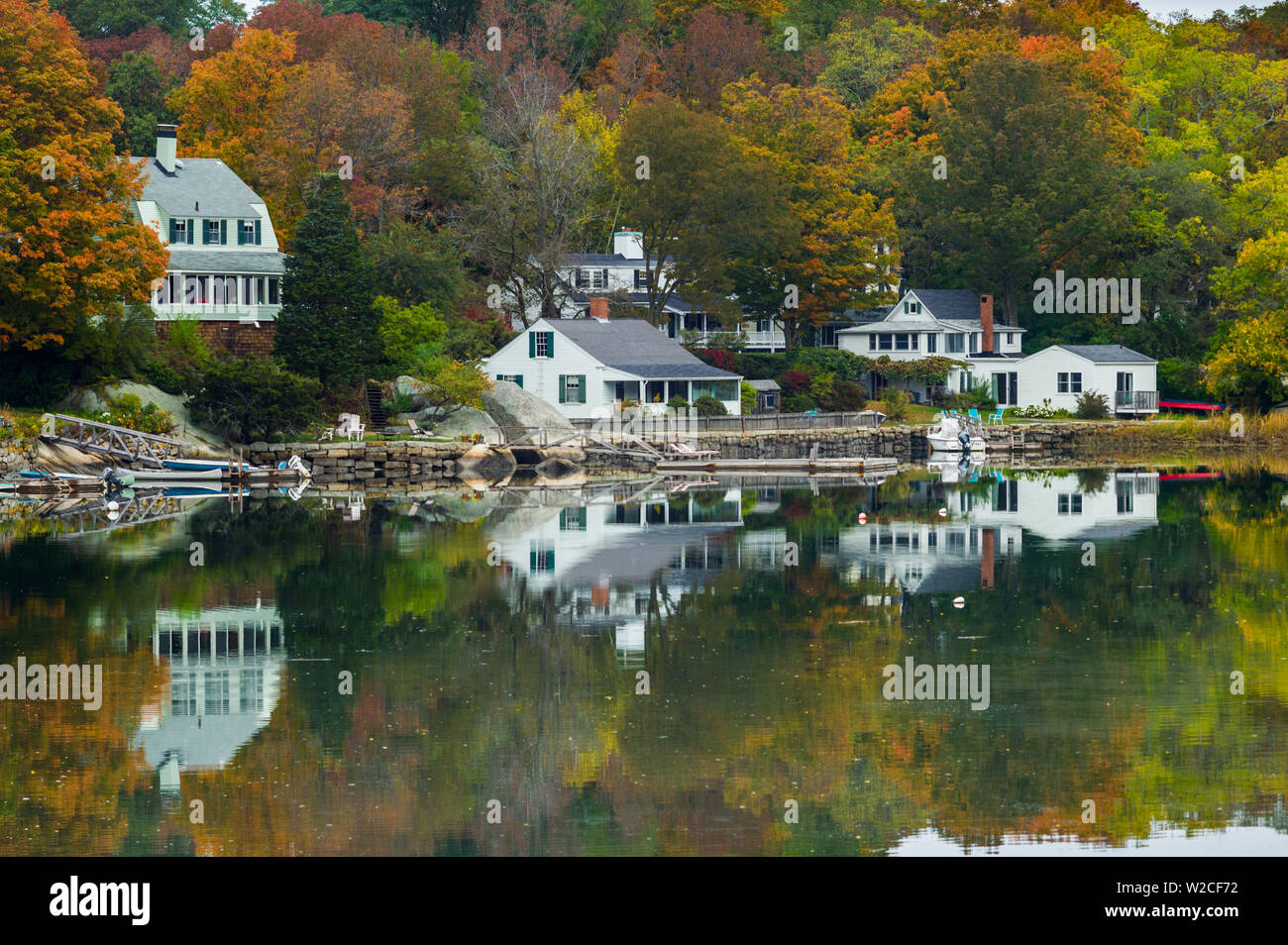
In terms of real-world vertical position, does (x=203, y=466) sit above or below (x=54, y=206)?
below

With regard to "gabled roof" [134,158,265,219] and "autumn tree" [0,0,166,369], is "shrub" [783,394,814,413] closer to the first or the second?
"gabled roof" [134,158,265,219]

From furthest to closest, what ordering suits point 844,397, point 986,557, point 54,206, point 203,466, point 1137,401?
1. point 1137,401
2. point 844,397
3. point 203,466
4. point 54,206
5. point 986,557

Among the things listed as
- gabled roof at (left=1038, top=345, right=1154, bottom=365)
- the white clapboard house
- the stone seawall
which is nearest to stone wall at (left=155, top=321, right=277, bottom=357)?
the stone seawall

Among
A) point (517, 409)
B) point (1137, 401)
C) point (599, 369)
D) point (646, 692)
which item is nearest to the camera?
point (646, 692)

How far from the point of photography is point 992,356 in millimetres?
97375

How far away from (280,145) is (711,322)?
28.6 meters

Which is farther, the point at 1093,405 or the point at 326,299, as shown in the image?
the point at 1093,405

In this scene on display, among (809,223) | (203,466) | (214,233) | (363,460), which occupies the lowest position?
(203,466)

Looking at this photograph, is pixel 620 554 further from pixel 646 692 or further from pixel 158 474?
pixel 158 474

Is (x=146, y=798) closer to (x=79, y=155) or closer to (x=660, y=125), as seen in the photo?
(x=79, y=155)

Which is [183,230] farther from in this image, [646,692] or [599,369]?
[646,692]

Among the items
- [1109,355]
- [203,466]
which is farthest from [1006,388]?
[203,466]

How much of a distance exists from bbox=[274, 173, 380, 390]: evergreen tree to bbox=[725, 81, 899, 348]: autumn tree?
2682 centimetres

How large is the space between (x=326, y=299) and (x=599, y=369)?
48.1 ft
